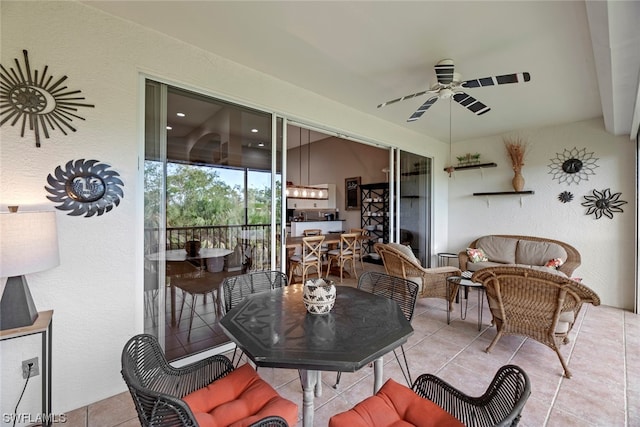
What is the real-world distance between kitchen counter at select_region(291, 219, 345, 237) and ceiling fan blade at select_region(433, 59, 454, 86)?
494 cm

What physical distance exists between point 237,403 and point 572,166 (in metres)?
5.55

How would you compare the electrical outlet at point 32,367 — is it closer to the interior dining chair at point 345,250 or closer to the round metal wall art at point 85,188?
the round metal wall art at point 85,188

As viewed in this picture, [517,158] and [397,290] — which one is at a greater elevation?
[517,158]

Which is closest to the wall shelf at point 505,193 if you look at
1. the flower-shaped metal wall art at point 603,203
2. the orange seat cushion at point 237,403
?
the flower-shaped metal wall art at point 603,203

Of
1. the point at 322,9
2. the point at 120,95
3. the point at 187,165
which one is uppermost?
the point at 322,9

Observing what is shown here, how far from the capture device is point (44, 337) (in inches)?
60.3

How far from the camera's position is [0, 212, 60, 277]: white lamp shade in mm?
1383

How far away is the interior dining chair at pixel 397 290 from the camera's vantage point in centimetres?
203

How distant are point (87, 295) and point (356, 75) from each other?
9.83 feet

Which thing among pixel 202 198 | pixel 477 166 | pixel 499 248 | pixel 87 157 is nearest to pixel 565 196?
pixel 499 248

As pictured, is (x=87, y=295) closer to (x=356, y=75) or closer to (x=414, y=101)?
(x=356, y=75)

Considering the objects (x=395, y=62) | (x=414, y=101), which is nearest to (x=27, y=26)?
(x=395, y=62)

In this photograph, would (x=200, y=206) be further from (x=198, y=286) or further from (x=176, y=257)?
(x=198, y=286)

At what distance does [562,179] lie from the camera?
14.4 ft
